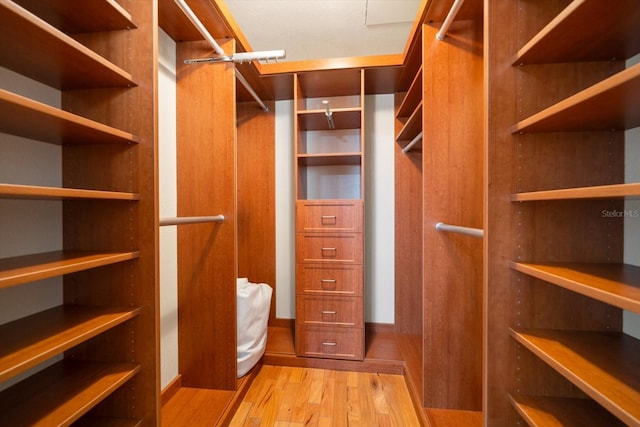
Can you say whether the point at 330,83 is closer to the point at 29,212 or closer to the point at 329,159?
the point at 329,159

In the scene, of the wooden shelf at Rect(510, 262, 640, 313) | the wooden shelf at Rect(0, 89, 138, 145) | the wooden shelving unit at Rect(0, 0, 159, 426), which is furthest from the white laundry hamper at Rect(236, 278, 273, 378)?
the wooden shelf at Rect(510, 262, 640, 313)

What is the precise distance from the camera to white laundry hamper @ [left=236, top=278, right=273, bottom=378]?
164 cm

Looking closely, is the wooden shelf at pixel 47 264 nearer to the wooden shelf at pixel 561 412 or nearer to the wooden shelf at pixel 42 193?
the wooden shelf at pixel 42 193

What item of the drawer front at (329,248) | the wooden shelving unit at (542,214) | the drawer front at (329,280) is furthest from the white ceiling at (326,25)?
the drawer front at (329,280)

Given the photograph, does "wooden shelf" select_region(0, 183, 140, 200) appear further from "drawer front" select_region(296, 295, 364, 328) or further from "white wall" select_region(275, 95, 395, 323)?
"white wall" select_region(275, 95, 395, 323)

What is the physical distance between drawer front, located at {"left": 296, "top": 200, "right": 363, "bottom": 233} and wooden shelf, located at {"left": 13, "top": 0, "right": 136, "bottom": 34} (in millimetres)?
1266

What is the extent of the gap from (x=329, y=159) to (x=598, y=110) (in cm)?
155

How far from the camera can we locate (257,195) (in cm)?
234

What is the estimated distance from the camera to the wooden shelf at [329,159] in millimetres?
1908

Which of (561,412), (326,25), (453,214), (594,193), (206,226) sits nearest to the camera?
(594,193)

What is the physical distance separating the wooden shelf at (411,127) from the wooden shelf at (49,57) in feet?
4.77

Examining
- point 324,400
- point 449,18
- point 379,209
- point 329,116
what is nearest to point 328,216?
point 379,209

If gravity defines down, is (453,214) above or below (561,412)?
above

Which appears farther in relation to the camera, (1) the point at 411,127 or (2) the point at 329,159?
(2) the point at 329,159
